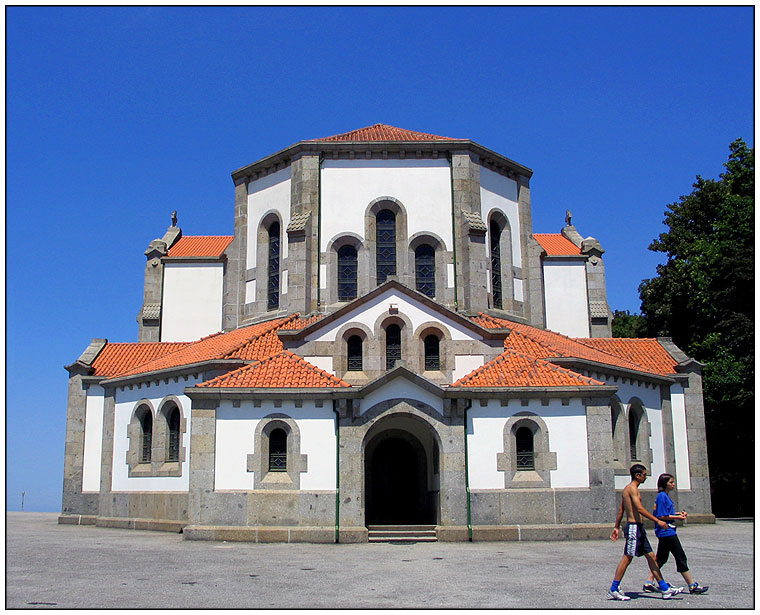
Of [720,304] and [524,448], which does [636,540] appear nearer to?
[524,448]

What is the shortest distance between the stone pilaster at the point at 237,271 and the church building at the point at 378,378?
0.33ft

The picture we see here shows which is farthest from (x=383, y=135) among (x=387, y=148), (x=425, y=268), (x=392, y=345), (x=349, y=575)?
(x=349, y=575)

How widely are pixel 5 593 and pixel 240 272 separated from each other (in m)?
20.8

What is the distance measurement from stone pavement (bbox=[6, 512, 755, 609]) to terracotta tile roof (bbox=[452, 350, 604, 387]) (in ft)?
14.6

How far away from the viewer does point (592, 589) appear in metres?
12.3

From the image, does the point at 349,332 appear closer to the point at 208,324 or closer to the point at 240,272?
the point at 240,272

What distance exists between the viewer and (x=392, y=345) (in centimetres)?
2508

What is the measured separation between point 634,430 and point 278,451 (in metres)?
13.2

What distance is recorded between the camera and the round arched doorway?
25.3 metres

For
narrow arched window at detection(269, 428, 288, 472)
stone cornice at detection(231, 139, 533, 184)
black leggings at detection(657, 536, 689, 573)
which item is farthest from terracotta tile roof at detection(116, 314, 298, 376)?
black leggings at detection(657, 536, 689, 573)

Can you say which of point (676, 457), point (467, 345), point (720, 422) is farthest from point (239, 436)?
point (720, 422)

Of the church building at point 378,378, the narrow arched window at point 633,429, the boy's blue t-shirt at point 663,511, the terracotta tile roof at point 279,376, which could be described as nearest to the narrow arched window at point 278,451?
the church building at point 378,378

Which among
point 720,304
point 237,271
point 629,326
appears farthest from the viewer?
point 629,326

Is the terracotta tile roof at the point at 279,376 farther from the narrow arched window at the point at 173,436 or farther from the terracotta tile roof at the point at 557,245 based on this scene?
the terracotta tile roof at the point at 557,245
